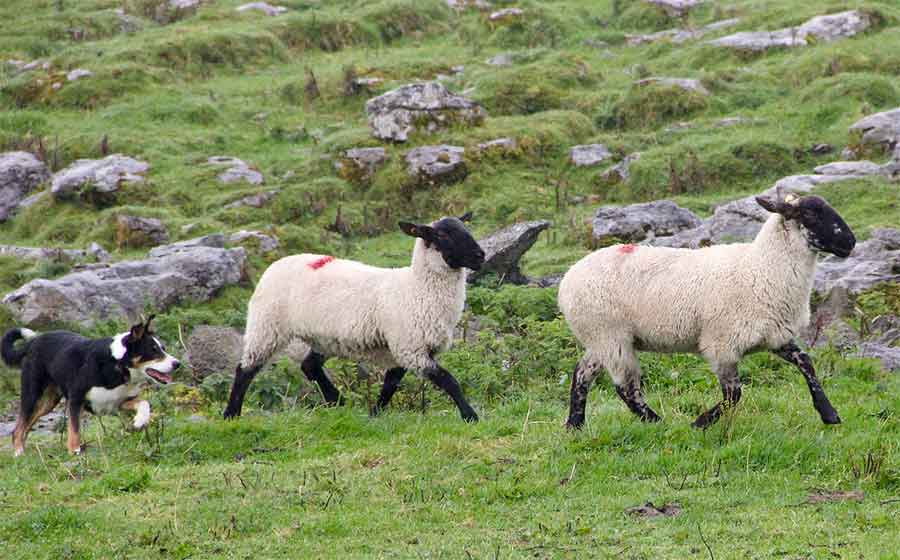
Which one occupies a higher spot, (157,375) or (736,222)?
(157,375)

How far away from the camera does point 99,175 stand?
25.2 meters

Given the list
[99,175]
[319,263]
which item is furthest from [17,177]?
[319,263]

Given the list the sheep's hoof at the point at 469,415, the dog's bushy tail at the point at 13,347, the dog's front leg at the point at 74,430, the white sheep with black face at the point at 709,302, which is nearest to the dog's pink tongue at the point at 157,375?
the dog's front leg at the point at 74,430

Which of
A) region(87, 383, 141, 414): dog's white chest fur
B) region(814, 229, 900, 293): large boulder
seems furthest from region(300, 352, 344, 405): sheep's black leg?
region(814, 229, 900, 293): large boulder

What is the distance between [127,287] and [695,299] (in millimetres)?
10490

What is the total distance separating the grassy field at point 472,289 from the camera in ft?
29.5

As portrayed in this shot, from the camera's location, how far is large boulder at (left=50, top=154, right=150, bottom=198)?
24.8m

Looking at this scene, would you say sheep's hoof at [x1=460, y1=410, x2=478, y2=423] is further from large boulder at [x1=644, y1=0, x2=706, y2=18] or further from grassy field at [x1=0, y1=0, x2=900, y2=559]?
large boulder at [x1=644, y1=0, x2=706, y2=18]

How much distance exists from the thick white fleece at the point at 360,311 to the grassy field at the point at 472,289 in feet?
2.52

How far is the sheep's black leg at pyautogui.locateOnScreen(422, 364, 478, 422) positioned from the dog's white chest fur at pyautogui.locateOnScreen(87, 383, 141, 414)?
3027 mm

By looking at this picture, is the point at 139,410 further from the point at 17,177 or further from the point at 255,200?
the point at 17,177

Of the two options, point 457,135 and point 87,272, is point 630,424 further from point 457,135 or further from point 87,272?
point 457,135

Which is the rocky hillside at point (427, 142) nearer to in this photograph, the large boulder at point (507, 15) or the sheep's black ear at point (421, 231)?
the large boulder at point (507, 15)

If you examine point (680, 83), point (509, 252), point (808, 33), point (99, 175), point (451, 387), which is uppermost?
point (451, 387)
